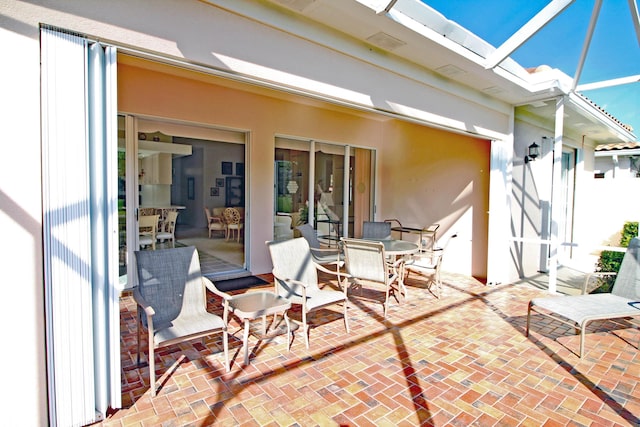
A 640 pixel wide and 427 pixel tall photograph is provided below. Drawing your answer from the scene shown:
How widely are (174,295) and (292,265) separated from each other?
1344 millimetres

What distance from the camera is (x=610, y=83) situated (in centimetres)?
502

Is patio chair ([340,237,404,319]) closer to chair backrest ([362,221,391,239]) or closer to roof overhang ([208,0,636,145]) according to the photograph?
chair backrest ([362,221,391,239])

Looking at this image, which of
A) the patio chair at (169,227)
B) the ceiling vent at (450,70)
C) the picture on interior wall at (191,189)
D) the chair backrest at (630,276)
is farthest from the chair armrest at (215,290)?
the picture on interior wall at (191,189)

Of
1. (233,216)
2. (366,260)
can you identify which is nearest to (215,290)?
(366,260)

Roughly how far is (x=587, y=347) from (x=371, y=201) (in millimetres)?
5259

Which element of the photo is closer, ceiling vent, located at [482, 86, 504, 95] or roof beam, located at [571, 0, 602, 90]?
roof beam, located at [571, 0, 602, 90]

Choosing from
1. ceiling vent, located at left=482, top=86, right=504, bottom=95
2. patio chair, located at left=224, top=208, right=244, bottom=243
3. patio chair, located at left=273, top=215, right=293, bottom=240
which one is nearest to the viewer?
ceiling vent, located at left=482, top=86, right=504, bottom=95

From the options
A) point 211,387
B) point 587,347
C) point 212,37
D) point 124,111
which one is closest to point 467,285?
point 587,347

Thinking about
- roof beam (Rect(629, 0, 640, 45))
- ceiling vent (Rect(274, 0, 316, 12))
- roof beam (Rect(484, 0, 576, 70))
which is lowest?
ceiling vent (Rect(274, 0, 316, 12))

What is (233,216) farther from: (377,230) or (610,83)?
(610,83)

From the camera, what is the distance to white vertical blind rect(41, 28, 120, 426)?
212 cm

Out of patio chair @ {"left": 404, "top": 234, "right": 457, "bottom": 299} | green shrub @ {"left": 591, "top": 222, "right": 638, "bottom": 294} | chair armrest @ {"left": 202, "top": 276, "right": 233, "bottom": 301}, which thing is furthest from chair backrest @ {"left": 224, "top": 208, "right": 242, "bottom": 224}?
green shrub @ {"left": 591, "top": 222, "right": 638, "bottom": 294}

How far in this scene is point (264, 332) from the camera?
12.4ft

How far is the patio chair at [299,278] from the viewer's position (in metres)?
3.59
